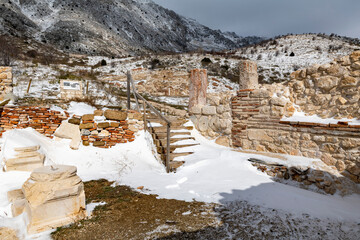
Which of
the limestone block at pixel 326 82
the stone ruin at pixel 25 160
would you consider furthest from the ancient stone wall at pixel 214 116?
the stone ruin at pixel 25 160

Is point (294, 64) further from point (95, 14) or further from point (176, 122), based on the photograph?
point (95, 14)

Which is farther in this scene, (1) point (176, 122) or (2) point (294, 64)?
(2) point (294, 64)

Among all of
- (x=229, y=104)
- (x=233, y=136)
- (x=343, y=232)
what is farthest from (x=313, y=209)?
(x=229, y=104)

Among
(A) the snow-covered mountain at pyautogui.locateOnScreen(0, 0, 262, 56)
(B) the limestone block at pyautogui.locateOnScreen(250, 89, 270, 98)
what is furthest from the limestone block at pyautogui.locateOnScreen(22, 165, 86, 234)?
(A) the snow-covered mountain at pyautogui.locateOnScreen(0, 0, 262, 56)

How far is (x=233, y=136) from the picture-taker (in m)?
5.86

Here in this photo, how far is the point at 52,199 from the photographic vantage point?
270 centimetres

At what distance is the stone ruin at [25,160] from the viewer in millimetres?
4340

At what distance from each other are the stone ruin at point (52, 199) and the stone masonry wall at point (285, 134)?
405cm

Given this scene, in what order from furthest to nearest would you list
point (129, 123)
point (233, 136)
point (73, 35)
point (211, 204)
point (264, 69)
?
point (73, 35)
point (264, 69)
point (129, 123)
point (233, 136)
point (211, 204)

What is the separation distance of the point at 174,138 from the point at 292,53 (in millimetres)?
26589

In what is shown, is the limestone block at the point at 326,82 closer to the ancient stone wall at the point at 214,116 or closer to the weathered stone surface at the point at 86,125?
the ancient stone wall at the point at 214,116

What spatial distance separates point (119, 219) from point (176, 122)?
409cm

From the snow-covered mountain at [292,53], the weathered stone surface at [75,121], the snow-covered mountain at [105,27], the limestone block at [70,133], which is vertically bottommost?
the limestone block at [70,133]

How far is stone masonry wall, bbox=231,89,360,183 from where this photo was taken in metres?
3.92
